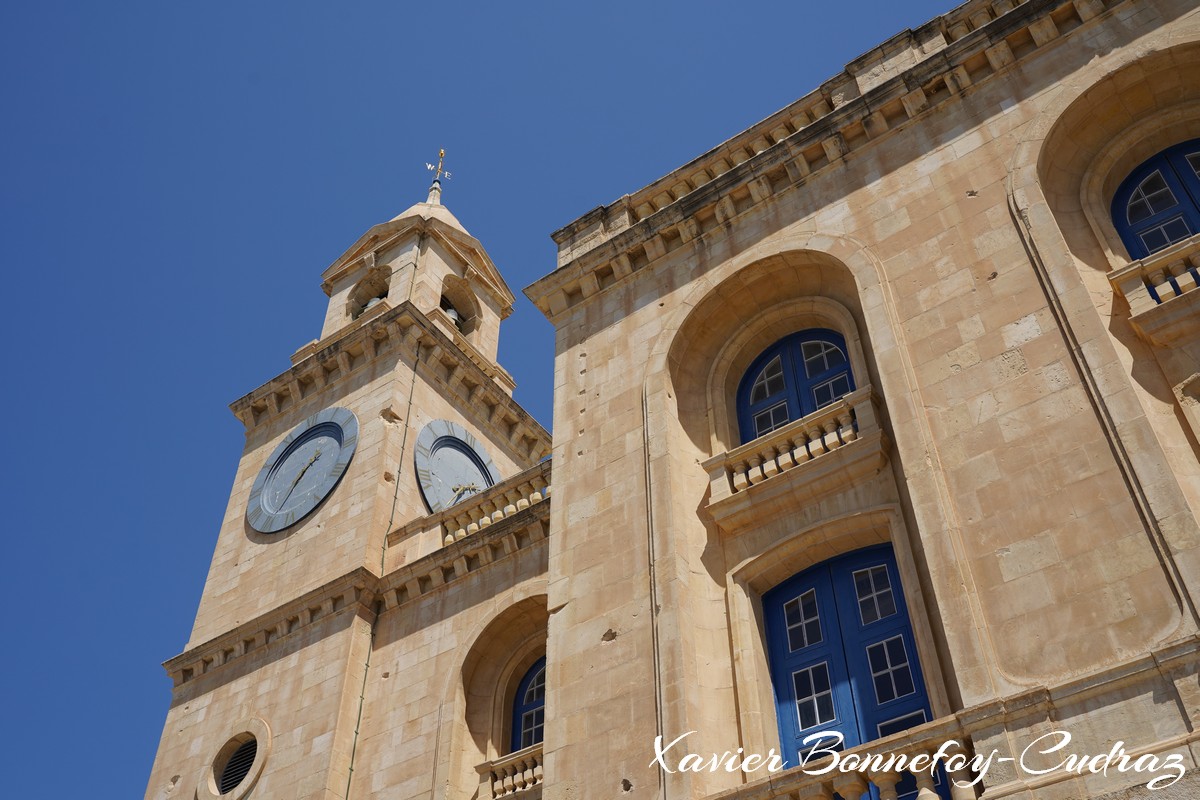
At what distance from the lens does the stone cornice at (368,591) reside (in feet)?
61.5

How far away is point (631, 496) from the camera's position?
44.7 ft

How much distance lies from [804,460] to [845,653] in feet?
7.65

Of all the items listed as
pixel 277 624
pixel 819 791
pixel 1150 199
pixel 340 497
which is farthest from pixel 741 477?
pixel 340 497

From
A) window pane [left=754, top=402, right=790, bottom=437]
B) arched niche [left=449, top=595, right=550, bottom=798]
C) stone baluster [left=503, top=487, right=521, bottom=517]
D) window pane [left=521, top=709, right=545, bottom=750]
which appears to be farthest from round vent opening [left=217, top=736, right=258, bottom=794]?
window pane [left=754, top=402, right=790, bottom=437]

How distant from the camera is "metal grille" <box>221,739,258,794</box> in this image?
1917cm

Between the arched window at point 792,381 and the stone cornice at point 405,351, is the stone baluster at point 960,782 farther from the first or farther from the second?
the stone cornice at point 405,351

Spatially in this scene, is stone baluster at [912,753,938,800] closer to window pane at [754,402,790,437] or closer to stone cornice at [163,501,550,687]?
window pane at [754,402,790,437]

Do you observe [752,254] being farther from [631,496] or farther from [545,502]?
[545,502]

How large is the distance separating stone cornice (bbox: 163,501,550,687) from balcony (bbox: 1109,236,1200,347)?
976 centimetres

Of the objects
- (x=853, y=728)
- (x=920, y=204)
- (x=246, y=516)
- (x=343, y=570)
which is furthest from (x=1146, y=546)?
(x=246, y=516)

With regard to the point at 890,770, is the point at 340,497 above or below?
above

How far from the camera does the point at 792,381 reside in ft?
47.9

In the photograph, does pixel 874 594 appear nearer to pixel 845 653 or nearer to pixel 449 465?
pixel 845 653

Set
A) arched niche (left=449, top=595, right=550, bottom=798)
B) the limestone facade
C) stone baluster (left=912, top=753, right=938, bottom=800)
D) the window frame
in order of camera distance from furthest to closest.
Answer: the window frame < arched niche (left=449, top=595, right=550, bottom=798) < the limestone facade < stone baluster (left=912, top=753, right=938, bottom=800)
